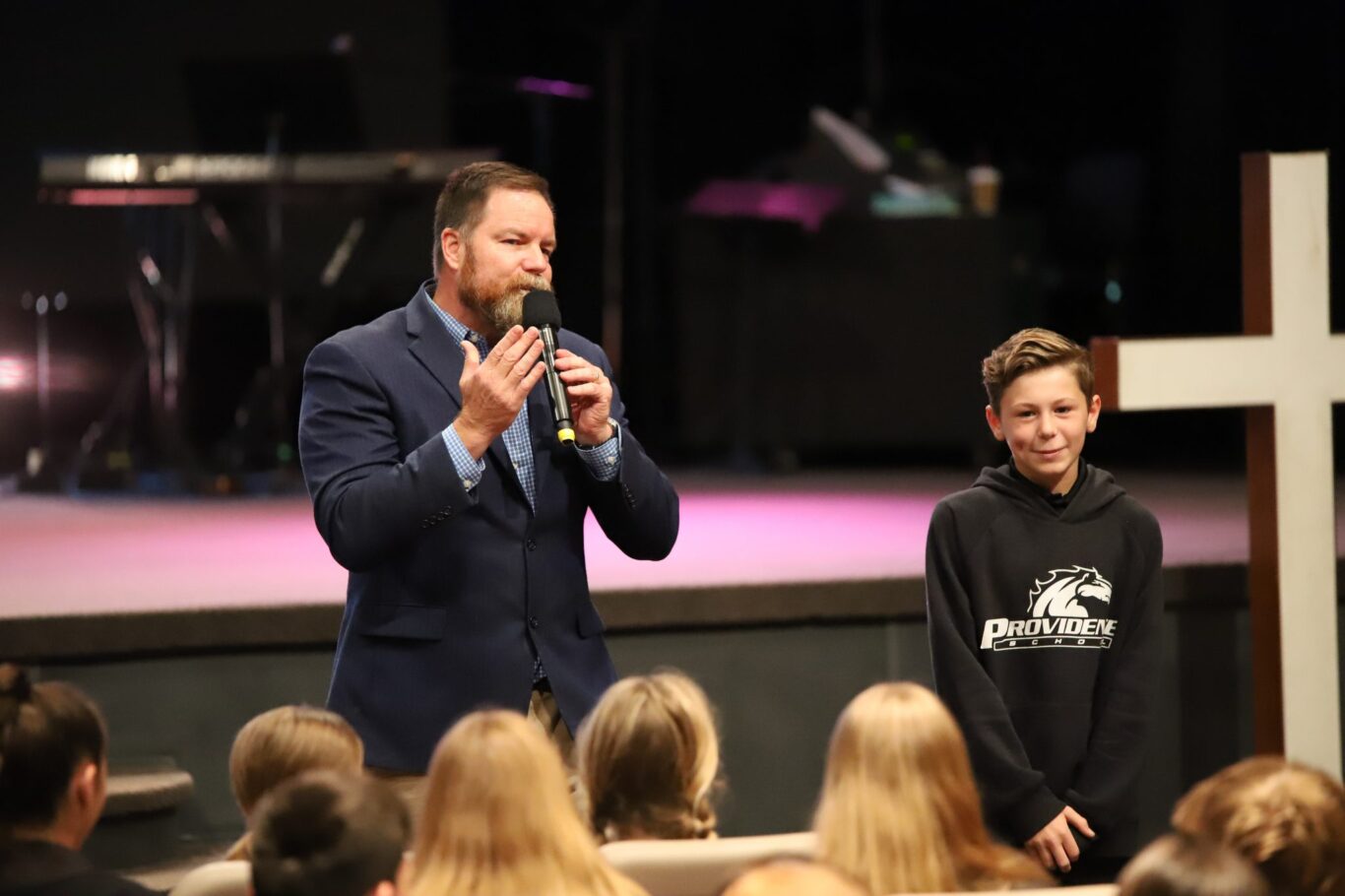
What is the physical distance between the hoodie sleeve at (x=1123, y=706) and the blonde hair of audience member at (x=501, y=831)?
149cm

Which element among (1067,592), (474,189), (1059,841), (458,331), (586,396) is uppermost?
(474,189)

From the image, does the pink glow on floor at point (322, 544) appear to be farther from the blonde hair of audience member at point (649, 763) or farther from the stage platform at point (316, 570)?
the blonde hair of audience member at point (649, 763)

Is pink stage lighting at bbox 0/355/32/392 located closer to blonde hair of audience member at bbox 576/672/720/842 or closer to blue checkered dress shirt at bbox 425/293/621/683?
blue checkered dress shirt at bbox 425/293/621/683

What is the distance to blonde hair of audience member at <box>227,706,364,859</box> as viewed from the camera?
2.31 metres

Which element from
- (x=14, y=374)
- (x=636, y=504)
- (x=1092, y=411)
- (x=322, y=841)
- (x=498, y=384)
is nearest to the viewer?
(x=322, y=841)

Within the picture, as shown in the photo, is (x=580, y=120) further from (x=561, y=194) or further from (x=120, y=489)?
(x=120, y=489)

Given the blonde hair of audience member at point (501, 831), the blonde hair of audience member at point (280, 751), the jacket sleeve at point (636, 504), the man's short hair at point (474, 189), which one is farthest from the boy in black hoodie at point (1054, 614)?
the blonde hair of audience member at point (501, 831)

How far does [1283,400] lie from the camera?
3879mm

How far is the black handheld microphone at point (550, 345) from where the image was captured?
2646 mm

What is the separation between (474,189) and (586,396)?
1.44 feet

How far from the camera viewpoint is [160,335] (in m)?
7.18

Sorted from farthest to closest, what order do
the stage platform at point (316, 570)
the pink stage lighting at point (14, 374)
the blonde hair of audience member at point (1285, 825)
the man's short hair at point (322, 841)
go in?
the pink stage lighting at point (14, 374) < the stage platform at point (316, 570) < the blonde hair of audience member at point (1285, 825) < the man's short hair at point (322, 841)

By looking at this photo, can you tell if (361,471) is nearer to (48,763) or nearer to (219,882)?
(48,763)

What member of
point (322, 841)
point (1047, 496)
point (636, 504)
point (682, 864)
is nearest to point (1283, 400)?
point (1047, 496)
